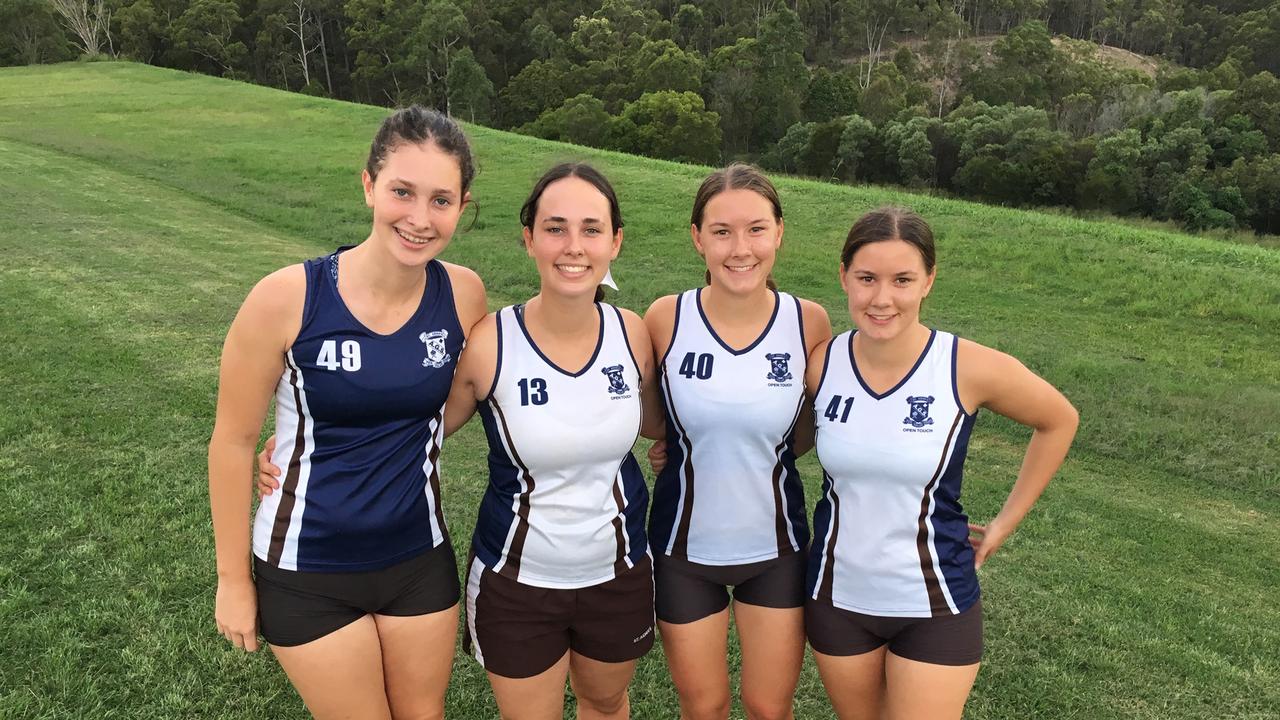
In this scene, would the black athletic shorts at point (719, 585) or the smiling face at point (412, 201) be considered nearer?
the smiling face at point (412, 201)

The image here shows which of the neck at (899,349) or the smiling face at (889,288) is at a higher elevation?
the smiling face at (889,288)

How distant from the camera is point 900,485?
2.50 metres

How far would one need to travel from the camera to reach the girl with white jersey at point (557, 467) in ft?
8.22

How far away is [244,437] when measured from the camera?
229 cm

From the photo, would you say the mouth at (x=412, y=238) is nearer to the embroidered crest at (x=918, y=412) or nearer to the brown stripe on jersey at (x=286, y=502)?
the brown stripe on jersey at (x=286, y=502)

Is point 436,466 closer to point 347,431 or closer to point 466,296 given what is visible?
point 347,431

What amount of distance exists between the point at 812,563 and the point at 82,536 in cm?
403

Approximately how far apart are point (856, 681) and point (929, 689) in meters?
0.24

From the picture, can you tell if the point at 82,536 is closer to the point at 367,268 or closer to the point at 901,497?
the point at 367,268

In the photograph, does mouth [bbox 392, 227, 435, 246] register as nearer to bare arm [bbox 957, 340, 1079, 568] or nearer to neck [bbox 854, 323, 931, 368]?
neck [bbox 854, 323, 931, 368]

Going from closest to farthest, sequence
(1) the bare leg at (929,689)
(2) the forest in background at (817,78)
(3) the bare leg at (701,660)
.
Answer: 1. (1) the bare leg at (929,689)
2. (3) the bare leg at (701,660)
3. (2) the forest in background at (817,78)

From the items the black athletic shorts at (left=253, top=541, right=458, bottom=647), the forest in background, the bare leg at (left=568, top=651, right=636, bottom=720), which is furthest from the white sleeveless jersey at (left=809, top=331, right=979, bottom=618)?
the forest in background

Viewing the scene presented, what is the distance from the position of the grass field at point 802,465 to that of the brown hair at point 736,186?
574mm

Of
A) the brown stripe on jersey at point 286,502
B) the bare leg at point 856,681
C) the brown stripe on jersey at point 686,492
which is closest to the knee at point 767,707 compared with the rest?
the bare leg at point 856,681
